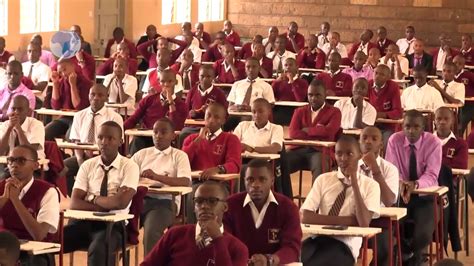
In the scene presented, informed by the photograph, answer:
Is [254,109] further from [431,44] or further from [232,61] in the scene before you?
[431,44]

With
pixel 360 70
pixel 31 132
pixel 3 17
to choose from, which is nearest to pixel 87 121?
pixel 31 132

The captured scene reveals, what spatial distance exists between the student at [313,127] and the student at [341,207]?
3545mm

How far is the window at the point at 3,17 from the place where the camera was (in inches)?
670

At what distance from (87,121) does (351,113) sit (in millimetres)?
2625

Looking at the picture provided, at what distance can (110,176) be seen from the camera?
7.72 meters

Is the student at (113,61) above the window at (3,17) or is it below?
below

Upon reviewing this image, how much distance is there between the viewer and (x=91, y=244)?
23.8 ft

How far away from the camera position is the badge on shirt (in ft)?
20.8

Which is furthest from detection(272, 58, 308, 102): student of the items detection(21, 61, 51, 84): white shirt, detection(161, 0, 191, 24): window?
detection(161, 0, 191, 24): window

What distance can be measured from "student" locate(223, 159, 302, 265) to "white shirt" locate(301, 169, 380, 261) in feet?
2.54

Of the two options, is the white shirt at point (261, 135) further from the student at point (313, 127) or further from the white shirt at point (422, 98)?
the white shirt at point (422, 98)

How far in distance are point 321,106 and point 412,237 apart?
2986mm

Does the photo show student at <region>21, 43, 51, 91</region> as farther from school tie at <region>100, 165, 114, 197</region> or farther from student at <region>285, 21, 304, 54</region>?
student at <region>285, 21, 304, 54</region>

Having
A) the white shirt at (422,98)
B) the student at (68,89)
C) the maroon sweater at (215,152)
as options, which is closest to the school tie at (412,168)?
the maroon sweater at (215,152)
